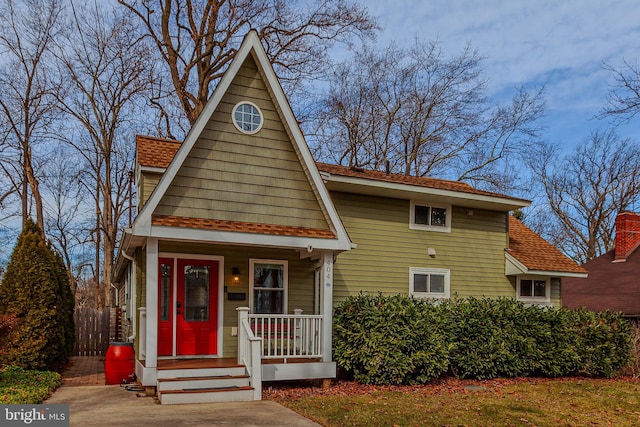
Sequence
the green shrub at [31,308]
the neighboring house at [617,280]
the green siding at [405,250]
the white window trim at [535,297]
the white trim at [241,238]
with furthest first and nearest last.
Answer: the neighboring house at [617,280] < the white window trim at [535,297] < the green siding at [405,250] < the green shrub at [31,308] < the white trim at [241,238]

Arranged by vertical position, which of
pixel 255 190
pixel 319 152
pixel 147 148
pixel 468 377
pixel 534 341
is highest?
pixel 319 152

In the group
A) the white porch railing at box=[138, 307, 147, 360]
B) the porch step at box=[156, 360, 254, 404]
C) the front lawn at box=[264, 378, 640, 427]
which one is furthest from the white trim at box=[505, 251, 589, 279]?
the white porch railing at box=[138, 307, 147, 360]

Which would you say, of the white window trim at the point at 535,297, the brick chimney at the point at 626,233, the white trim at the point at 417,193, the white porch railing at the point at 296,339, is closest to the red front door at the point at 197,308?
the white porch railing at the point at 296,339

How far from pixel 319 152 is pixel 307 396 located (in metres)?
18.7

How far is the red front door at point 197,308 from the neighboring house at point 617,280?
1443 centimetres

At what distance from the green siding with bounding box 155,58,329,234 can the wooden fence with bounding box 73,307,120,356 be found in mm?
8881

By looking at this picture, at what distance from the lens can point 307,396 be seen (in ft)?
30.8

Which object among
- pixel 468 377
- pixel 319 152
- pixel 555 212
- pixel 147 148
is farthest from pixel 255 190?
pixel 555 212

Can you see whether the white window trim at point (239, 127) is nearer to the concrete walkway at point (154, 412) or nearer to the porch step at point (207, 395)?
the porch step at point (207, 395)

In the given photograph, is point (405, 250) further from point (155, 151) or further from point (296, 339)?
point (155, 151)

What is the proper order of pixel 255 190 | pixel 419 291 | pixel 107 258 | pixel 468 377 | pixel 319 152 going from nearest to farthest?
pixel 255 190 < pixel 468 377 < pixel 419 291 < pixel 107 258 < pixel 319 152

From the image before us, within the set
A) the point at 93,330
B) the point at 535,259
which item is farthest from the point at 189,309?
the point at 535,259

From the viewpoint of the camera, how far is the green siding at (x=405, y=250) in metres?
12.9

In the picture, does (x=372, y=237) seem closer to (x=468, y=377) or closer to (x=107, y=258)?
(x=468, y=377)
